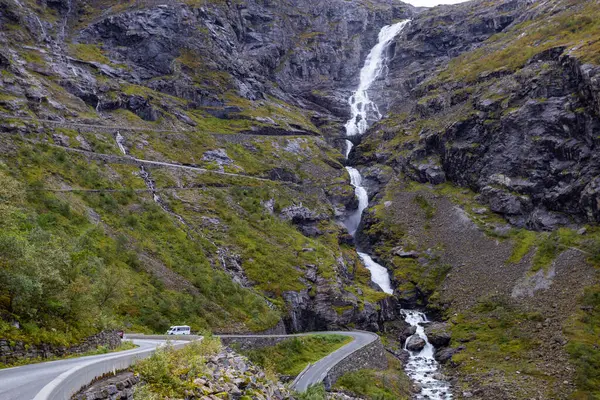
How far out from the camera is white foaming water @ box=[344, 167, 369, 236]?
89.3 m

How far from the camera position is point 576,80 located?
78188mm

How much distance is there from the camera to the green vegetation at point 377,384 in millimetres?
34612

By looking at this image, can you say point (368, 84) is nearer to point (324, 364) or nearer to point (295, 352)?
point (295, 352)

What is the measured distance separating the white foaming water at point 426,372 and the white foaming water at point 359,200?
30.5 meters

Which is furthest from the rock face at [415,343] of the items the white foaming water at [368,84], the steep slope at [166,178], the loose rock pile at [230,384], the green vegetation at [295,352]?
the white foaming water at [368,84]

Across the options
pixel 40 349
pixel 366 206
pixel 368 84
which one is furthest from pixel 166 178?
pixel 368 84

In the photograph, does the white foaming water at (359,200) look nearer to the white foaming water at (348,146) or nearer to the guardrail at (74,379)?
the white foaming water at (348,146)

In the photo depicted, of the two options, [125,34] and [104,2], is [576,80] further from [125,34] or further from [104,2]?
[104,2]

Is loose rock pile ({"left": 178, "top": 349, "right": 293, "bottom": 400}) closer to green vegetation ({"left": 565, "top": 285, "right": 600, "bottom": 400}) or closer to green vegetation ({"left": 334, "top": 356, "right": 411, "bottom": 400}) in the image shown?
green vegetation ({"left": 334, "top": 356, "right": 411, "bottom": 400})

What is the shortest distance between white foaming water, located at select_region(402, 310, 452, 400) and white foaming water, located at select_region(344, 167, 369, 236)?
100 feet

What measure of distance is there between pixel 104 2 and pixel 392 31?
4617 inches

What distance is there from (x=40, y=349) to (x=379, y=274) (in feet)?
213

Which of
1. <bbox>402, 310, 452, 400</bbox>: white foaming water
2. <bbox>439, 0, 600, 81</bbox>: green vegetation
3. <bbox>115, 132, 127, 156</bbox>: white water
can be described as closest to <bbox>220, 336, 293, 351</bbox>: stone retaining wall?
<bbox>402, 310, 452, 400</bbox>: white foaming water

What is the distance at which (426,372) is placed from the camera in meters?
47.5
